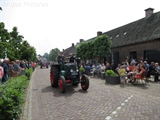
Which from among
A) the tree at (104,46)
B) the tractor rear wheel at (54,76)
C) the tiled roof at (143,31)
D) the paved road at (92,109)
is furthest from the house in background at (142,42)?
the paved road at (92,109)

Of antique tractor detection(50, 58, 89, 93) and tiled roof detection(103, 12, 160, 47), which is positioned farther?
tiled roof detection(103, 12, 160, 47)

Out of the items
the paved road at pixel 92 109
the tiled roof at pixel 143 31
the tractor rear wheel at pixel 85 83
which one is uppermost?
the tiled roof at pixel 143 31

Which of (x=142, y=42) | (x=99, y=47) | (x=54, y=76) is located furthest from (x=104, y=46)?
(x=54, y=76)

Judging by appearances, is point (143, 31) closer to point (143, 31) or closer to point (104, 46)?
point (143, 31)

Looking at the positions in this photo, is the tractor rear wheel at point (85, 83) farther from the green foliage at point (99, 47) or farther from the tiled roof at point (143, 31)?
the green foliage at point (99, 47)

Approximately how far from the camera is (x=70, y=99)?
7129 mm

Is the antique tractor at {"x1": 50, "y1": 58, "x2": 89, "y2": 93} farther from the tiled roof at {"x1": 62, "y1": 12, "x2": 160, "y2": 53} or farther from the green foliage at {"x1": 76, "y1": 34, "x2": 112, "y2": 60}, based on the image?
the green foliage at {"x1": 76, "y1": 34, "x2": 112, "y2": 60}

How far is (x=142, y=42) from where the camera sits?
2073 cm

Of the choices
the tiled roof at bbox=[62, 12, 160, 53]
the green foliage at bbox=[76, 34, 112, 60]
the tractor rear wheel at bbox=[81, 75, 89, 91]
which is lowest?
the tractor rear wheel at bbox=[81, 75, 89, 91]

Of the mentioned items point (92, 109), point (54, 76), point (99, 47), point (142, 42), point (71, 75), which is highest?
point (142, 42)

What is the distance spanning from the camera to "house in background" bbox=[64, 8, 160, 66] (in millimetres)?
19031

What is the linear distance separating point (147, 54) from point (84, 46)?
1145 cm

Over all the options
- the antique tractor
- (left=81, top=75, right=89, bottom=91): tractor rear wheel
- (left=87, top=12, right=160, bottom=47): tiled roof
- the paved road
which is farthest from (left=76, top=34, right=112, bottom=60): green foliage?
the paved road

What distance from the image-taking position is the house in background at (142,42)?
19031 millimetres
